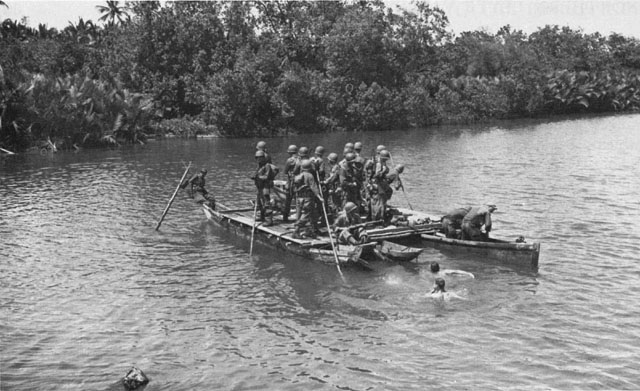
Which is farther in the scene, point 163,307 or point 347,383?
point 163,307

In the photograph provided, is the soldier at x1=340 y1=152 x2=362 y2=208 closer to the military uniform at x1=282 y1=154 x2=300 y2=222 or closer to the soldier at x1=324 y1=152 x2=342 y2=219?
the soldier at x1=324 y1=152 x2=342 y2=219

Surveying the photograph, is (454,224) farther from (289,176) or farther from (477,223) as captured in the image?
(289,176)

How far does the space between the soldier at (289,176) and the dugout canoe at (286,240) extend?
1.83 feet

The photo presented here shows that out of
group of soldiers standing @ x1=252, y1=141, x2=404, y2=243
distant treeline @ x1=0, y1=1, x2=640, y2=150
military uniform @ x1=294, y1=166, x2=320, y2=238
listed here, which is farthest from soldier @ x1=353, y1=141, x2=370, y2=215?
distant treeline @ x1=0, y1=1, x2=640, y2=150

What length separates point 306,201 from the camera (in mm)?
20031

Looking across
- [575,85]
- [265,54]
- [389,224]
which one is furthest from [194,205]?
[575,85]

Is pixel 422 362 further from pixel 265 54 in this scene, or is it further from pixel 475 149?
pixel 265 54

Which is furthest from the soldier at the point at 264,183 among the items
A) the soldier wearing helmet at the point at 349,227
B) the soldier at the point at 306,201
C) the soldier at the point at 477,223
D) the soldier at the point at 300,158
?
the soldier at the point at 477,223

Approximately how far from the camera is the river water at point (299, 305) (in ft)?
40.8

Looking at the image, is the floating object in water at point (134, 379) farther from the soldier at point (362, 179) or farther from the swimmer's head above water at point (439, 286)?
the soldier at point (362, 179)

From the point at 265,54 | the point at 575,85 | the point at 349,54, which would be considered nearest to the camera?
the point at 265,54

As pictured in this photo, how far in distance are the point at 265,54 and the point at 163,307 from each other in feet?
167

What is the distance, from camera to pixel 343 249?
61.7 ft

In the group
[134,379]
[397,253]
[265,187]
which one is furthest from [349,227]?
[134,379]
